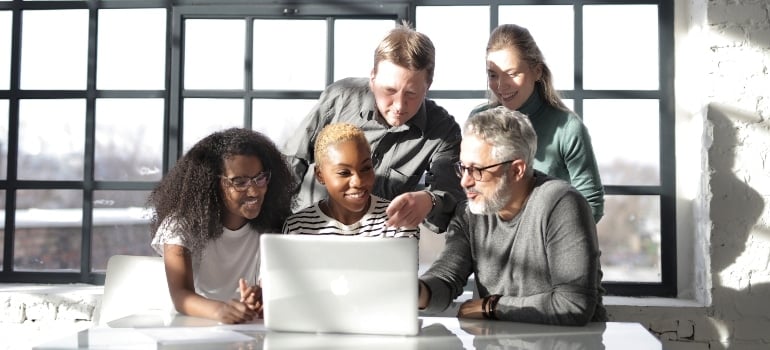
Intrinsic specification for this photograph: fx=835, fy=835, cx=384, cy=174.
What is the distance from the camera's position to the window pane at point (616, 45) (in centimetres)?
374

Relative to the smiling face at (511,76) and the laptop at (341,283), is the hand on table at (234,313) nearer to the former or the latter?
the laptop at (341,283)

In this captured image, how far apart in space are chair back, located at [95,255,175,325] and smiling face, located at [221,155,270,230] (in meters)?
0.26

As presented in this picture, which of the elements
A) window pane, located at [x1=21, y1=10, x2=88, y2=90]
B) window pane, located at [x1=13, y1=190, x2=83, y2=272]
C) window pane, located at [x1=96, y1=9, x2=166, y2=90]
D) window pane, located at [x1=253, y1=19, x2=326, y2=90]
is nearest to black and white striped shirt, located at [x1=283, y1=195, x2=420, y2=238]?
window pane, located at [x1=253, y1=19, x2=326, y2=90]

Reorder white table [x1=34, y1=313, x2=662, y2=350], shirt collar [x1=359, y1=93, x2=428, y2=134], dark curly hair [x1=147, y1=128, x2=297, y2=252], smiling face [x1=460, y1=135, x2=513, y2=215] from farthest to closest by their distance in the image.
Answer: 1. shirt collar [x1=359, y1=93, x2=428, y2=134]
2. dark curly hair [x1=147, y1=128, x2=297, y2=252]
3. smiling face [x1=460, y1=135, x2=513, y2=215]
4. white table [x1=34, y1=313, x2=662, y2=350]

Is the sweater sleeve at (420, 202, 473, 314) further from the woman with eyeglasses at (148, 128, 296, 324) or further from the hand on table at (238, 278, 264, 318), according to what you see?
the woman with eyeglasses at (148, 128, 296, 324)

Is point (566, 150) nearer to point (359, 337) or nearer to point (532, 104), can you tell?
point (532, 104)

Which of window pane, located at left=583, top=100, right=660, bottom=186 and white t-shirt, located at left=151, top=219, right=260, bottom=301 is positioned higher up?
window pane, located at left=583, top=100, right=660, bottom=186

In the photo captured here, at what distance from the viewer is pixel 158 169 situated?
3926mm

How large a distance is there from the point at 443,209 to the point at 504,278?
0.35 m

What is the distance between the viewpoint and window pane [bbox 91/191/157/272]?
3914 mm

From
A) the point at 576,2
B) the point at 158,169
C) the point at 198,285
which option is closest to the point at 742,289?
the point at 576,2

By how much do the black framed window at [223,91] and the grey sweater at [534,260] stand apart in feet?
4.71

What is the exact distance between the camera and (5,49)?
403 cm

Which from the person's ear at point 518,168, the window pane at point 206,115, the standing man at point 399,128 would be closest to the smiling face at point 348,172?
the standing man at point 399,128
